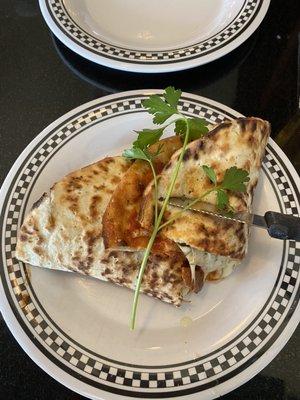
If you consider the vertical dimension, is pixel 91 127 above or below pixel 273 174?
above

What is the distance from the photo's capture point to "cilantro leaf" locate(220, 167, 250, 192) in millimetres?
1025

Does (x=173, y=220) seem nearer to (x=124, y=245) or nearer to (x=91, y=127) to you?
(x=124, y=245)

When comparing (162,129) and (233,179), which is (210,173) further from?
(162,129)

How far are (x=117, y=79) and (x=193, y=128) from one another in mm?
464

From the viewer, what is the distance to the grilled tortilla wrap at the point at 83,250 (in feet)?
3.41

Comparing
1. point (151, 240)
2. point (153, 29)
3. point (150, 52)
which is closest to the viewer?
point (151, 240)

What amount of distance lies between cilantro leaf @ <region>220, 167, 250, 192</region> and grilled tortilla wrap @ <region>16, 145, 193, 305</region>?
6.8 inches

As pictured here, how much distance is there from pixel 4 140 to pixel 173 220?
669mm

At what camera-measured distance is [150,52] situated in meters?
1.45

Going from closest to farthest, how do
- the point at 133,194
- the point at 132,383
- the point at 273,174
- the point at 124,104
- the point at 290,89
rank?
1. the point at 132,383
2. the point at 133,194
3. the point at 273,174
4. the point at 124,104
5. the point at 290,89

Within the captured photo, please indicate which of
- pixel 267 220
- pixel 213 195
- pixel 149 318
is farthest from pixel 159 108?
pixel 149 318

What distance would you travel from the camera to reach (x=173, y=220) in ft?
3.36

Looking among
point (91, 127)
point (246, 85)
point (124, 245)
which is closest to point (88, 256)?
point (124, 245)

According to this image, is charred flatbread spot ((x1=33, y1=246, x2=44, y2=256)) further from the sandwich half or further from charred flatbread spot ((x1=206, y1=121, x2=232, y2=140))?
charred flatbread spot ((x1=206, y1=121, x2=232, y2=140))
